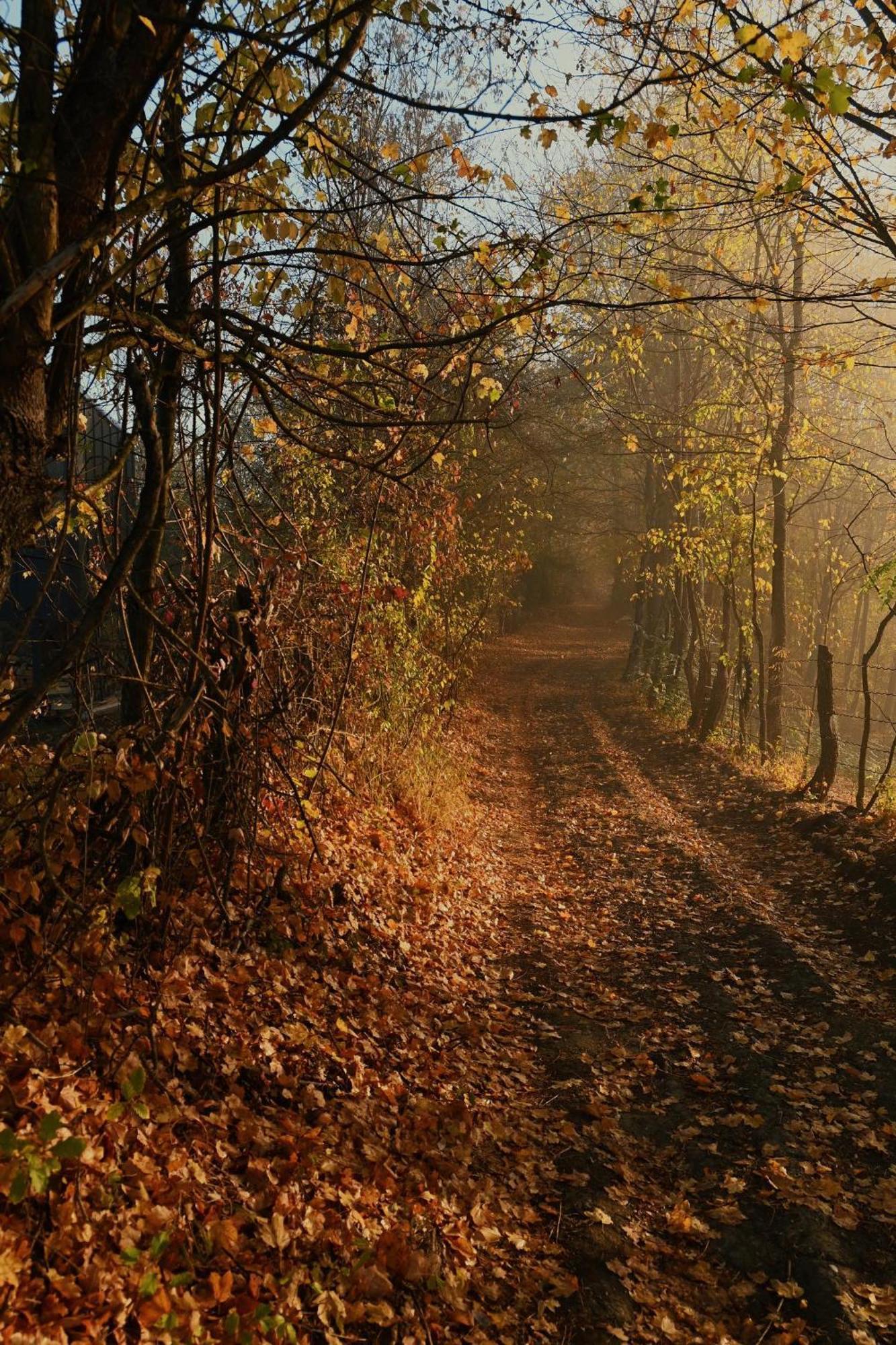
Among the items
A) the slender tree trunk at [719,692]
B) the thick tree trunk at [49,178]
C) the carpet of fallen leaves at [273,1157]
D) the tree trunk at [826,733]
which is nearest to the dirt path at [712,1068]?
the carpet of fallen leaves at [273,1157]

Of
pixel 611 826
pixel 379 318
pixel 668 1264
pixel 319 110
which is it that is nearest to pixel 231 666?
pixel 319 110

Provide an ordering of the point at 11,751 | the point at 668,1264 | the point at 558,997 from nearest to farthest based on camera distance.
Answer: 1. the point at 668,1264
2. the point at 11,751
3. the point at 558,997

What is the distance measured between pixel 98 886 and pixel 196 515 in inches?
81.1

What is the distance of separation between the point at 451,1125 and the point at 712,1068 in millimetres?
1873

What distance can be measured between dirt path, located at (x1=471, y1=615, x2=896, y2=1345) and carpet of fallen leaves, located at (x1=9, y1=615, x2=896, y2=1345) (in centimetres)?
2

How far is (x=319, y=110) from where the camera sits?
513 cm

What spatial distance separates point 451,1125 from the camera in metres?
4.79

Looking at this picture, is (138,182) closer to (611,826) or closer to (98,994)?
(98,994)

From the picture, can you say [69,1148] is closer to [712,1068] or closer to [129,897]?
[129,897]

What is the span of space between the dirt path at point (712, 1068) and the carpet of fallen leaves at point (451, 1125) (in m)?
0.02

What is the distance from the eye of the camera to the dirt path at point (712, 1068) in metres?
3.83

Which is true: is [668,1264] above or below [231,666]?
below

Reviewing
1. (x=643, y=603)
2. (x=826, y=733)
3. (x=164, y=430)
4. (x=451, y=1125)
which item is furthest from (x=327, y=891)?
(x=643, y=603)

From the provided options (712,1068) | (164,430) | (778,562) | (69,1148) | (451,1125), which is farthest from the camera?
(778,562)
